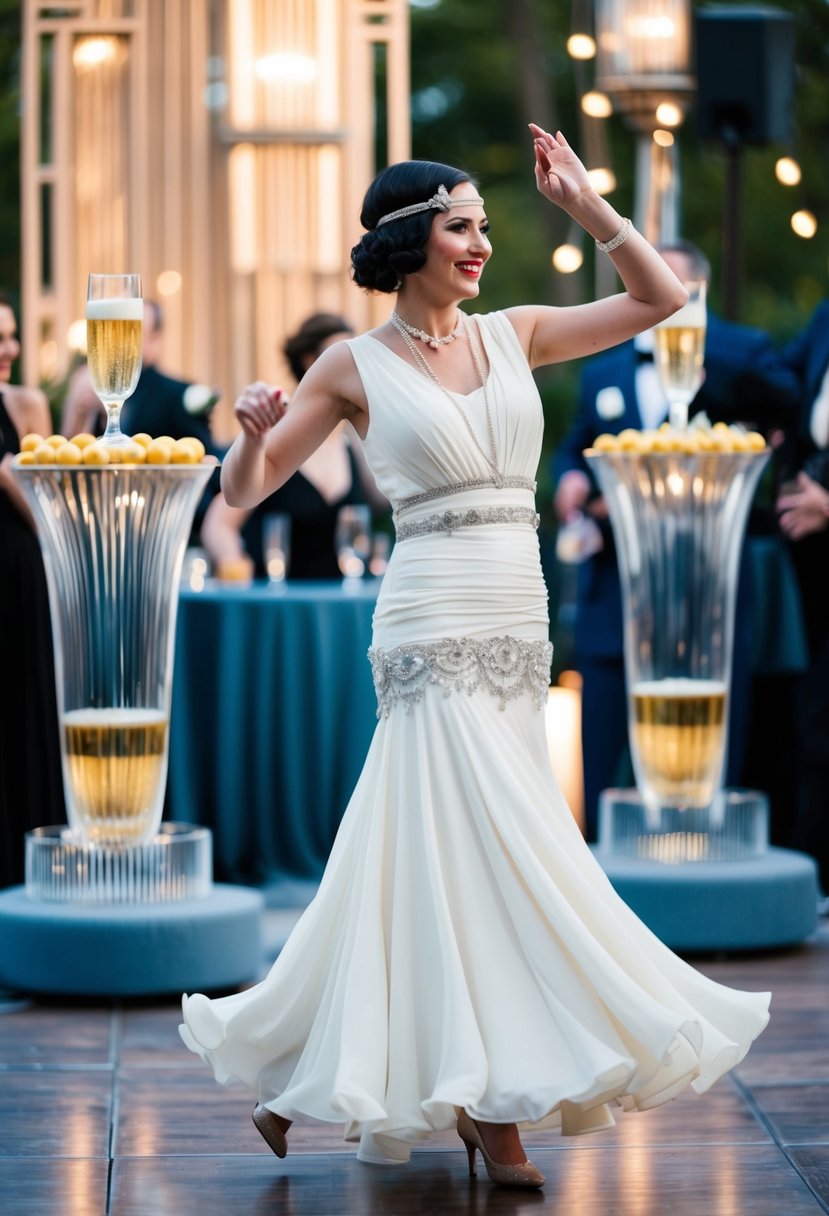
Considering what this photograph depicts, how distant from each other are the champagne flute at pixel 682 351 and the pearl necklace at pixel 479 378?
1.92 meters

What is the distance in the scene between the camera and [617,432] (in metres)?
6.91

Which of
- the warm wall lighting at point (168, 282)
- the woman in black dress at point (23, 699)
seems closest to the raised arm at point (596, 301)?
the woman in black dress at point (23, 699)

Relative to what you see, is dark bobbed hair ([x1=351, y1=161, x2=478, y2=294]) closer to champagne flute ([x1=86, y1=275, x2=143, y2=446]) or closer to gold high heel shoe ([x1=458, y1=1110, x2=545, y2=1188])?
champagne flute ([x1=86, y1=275, x2=143, y2=446])

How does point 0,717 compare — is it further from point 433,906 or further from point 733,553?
point 433,906

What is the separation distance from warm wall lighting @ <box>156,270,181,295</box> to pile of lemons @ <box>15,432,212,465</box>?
508 cm

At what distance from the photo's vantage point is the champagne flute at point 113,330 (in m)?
4.80

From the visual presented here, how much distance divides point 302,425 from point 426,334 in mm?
279

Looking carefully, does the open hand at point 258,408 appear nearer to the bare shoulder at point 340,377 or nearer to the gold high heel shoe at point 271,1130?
the bare shoulder at point 340,377

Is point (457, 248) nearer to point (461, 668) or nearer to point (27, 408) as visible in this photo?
point (461, 668)

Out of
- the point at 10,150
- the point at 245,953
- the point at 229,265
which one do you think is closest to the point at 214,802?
the point at 245,953

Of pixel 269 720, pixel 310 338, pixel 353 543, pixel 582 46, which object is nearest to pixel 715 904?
pixel 269 720

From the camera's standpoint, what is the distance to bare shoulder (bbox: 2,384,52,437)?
5988 mm

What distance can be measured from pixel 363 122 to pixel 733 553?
4.77 m

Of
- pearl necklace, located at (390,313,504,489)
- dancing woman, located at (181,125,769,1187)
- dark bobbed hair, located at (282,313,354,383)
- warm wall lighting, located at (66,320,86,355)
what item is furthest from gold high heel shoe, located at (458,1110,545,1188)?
warm wall lighting, located at (66,320,86,355)
